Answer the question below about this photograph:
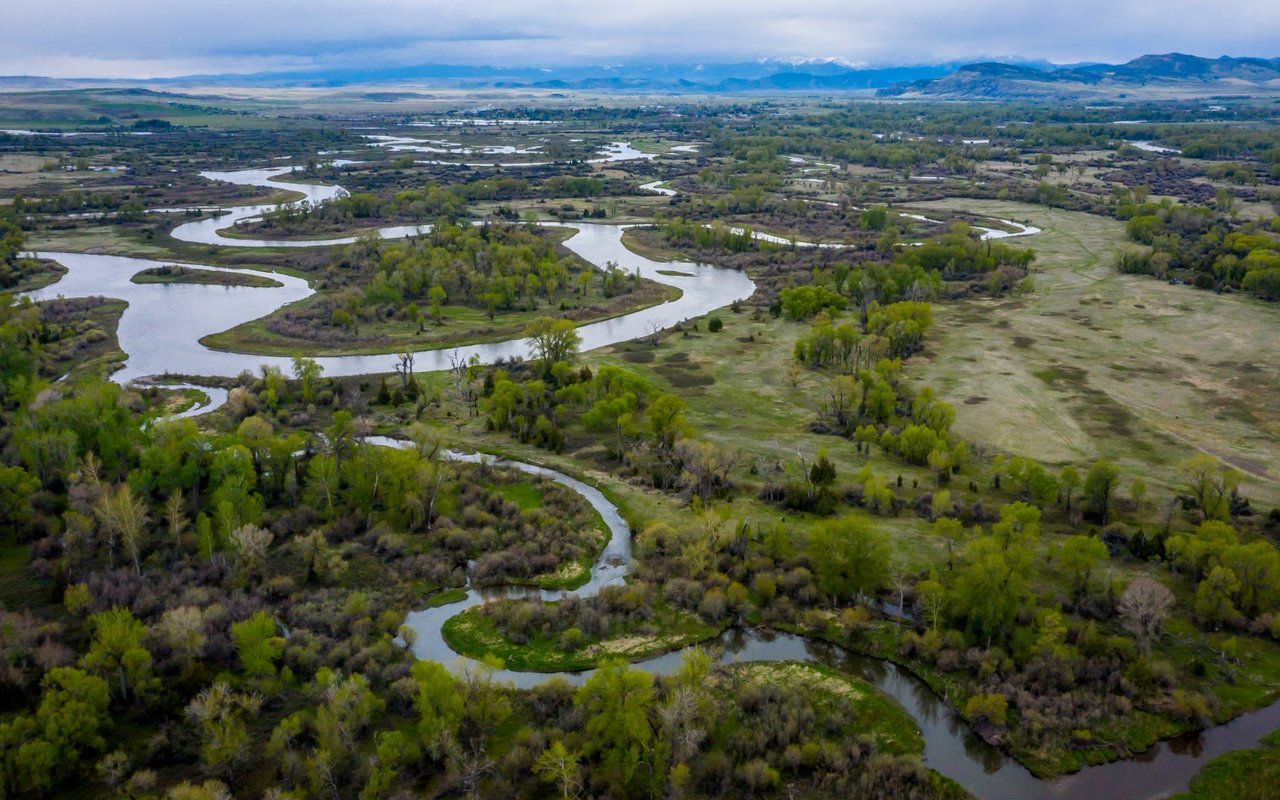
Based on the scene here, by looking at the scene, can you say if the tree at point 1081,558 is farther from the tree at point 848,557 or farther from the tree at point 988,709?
Answer: the tree at point 988,709

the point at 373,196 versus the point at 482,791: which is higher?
the point at 373,196

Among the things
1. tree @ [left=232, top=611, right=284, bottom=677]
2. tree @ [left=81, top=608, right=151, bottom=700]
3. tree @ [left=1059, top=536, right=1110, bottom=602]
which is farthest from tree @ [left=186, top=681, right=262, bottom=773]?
tree @ [left=1059, top=536, right=1110, bottom=602]

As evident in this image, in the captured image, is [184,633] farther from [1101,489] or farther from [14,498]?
[1101,489]

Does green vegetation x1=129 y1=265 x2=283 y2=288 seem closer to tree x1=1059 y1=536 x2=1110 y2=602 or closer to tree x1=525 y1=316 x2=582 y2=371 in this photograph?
tree x1=525 y1=316 x2=582 y2=371

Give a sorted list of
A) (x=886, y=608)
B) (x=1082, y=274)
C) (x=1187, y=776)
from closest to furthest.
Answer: (x=1187, y=776)
(x=886, y=608)
(x=1082, y=274)

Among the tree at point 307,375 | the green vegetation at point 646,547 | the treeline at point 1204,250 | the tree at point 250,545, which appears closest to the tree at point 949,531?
the green vegetation at point 646,547

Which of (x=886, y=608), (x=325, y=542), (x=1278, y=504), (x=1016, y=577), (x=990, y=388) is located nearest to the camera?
(x=1016, y=577)

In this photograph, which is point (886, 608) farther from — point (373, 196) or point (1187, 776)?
point (373, 196)

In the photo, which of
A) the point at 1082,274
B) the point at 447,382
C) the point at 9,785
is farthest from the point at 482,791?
the point at 1082,274
